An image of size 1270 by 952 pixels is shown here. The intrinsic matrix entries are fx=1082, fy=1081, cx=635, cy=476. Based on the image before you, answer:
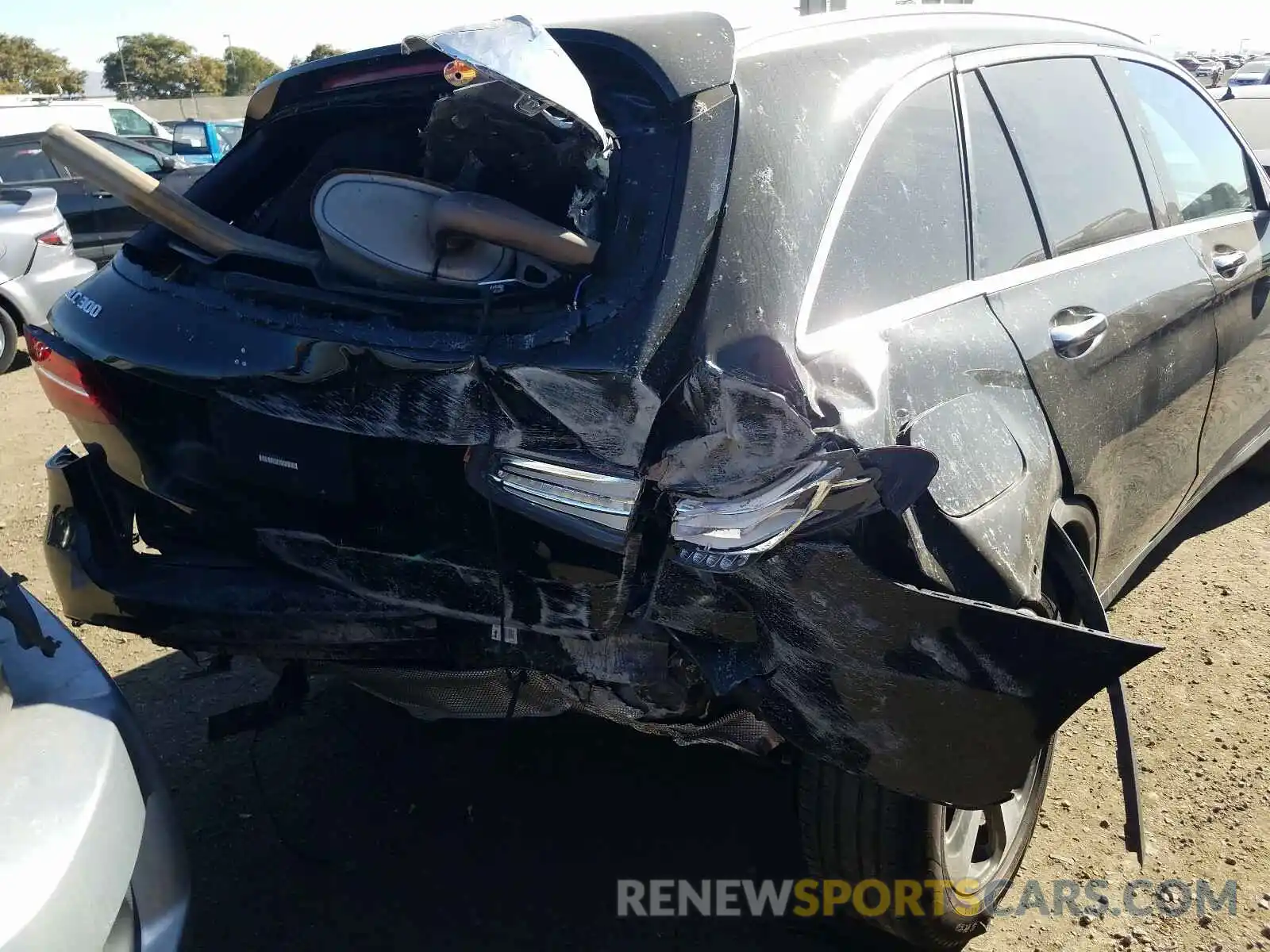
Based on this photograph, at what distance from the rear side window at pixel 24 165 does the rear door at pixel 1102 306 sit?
8968mm

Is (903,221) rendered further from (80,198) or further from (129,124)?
(129,124)

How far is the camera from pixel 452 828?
278 centimetres

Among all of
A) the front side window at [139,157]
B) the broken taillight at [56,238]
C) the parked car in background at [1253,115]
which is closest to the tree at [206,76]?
the front side window at [139,157]

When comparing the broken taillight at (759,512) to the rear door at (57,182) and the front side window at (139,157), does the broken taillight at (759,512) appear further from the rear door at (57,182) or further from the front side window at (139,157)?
the front side window at (139,157)

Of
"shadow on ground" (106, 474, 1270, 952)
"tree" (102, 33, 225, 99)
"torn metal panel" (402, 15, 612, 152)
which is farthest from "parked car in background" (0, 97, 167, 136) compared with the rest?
"tree" (102, 33, 225, 99)

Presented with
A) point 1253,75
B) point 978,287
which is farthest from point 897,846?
point 1253,75

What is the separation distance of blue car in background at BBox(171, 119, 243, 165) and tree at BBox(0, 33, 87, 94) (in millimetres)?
40810

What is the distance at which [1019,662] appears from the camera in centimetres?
177

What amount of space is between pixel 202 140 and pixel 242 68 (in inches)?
2174

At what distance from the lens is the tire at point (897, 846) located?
212 centimetres

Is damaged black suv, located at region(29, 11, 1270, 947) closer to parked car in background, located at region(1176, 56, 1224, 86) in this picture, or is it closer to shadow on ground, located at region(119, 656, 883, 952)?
shadow on ground, located at region(119, 656, 883, 952)

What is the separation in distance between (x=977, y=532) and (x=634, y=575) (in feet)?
1.97

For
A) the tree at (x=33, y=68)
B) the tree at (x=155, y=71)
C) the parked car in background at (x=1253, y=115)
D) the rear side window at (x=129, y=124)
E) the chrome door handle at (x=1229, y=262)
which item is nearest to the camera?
the chrome door handle at (x=1229, y=262)

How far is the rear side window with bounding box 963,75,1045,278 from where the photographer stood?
2383mm
